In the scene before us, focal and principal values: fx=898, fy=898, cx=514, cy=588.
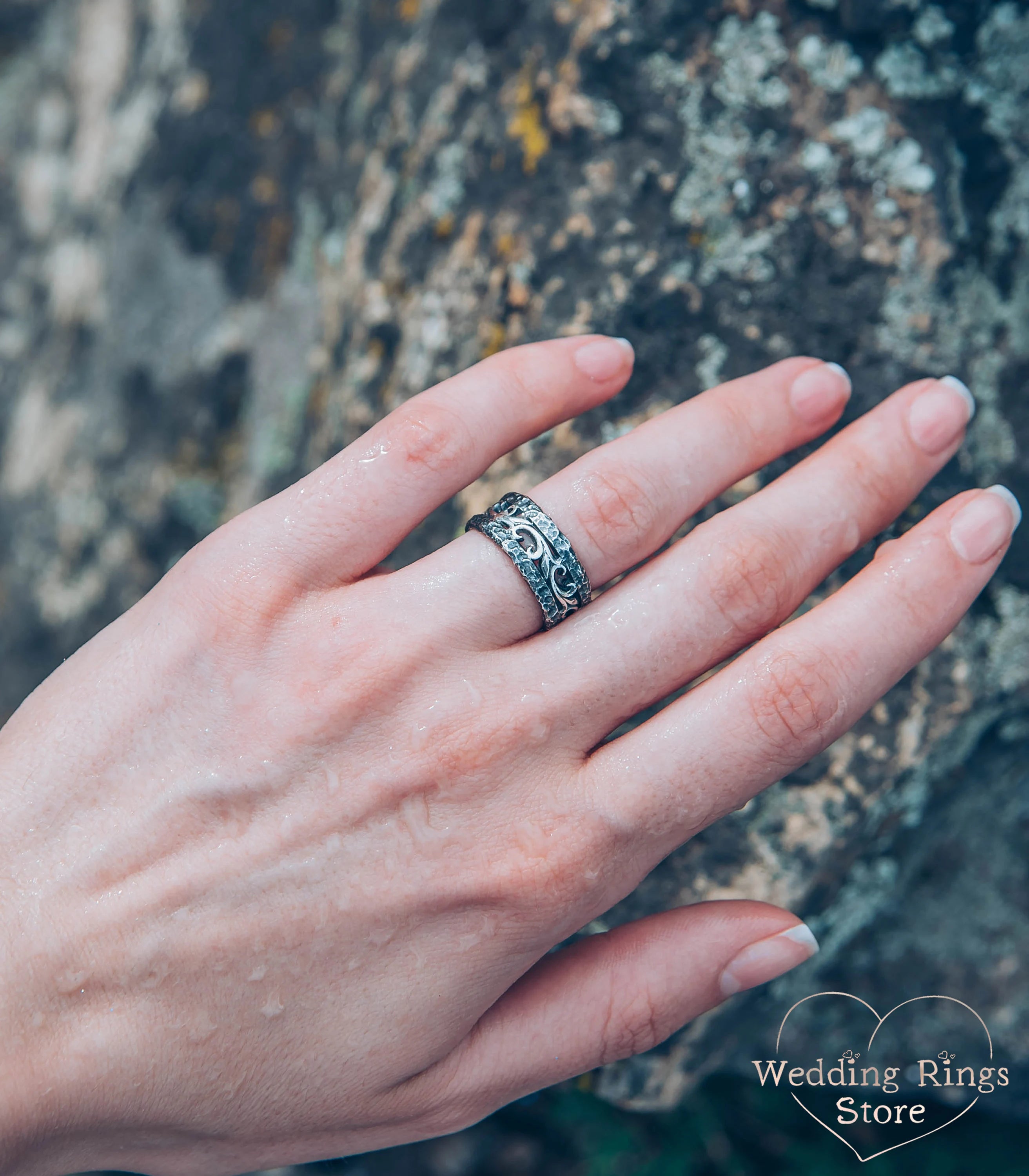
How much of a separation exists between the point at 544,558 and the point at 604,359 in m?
0.35

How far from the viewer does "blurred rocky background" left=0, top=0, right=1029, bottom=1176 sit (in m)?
1.43

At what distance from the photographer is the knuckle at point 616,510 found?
1.26 meters

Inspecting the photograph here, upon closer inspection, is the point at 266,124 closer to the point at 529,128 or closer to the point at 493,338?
the point at 529,128

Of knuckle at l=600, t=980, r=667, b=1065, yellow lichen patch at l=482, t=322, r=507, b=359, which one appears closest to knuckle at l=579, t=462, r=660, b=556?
yellow lichen patch at l=482, t=322, r=507, b=359

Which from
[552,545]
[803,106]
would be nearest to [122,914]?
[552,545]

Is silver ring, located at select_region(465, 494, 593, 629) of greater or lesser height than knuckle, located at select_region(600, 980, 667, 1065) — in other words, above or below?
above

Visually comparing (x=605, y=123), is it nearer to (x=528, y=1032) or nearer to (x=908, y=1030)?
(x=528, y=1032)

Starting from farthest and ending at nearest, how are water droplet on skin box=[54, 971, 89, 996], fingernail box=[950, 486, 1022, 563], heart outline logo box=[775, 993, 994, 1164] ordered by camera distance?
heart outline logo box=[775, 993, 994, 1164], fingernail box=[950, 486, 1022, 563], water droplet on skin box=[54, 971, 89, 996]

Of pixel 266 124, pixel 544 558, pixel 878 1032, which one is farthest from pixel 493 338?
pixel 878 1032

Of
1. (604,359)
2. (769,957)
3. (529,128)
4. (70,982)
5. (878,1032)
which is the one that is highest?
(529,128)

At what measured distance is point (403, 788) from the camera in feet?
4.00

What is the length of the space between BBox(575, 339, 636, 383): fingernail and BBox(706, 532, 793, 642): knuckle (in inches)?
12.8

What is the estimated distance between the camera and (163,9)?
2.15 metres

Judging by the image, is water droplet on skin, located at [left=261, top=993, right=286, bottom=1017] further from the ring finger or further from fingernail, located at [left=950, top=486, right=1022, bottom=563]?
fingernail, located at [left=950, top=486, right=1022, bottom=563]
